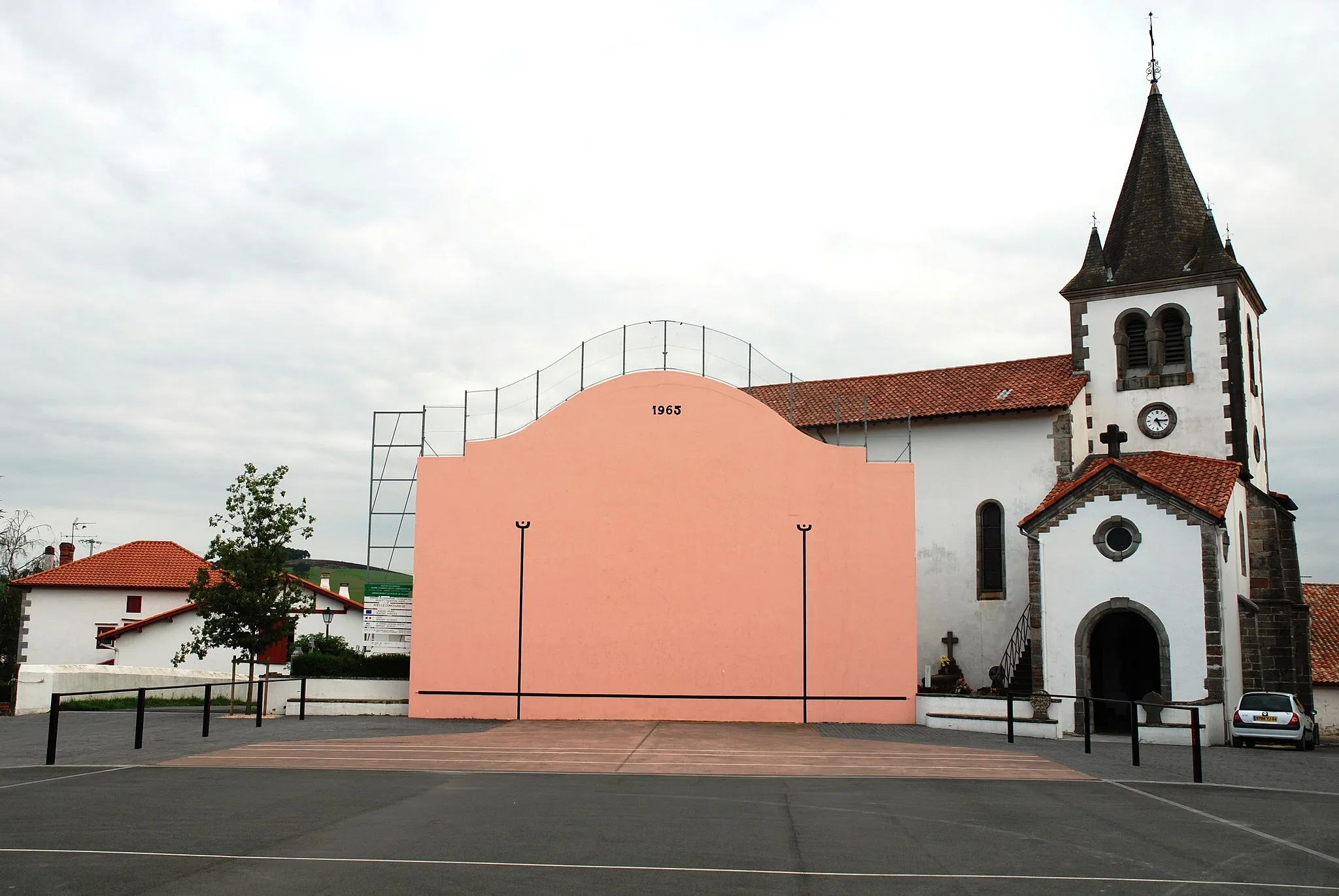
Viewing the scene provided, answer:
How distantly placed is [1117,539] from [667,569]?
31.9ft

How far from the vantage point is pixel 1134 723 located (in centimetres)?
1675

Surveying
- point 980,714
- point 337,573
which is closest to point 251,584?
point 980,714

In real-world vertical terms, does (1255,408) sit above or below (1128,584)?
above

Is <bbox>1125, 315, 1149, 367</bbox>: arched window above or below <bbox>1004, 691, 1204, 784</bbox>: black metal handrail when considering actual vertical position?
above

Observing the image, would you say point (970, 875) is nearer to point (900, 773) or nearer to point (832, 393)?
point (900, 773)

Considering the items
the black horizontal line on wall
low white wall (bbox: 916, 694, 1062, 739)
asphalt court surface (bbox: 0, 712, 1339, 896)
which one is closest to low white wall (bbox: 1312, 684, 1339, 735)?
low white wall (bbox: 916, 694, 1062, 739)

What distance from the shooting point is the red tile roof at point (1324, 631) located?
32.6 m

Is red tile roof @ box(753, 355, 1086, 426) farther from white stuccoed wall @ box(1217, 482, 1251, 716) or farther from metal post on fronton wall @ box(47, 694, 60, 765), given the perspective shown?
metal post on fronton wall @ box(47, 694, 60, 765)

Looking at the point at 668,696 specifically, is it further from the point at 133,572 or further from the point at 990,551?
the point at 133,572

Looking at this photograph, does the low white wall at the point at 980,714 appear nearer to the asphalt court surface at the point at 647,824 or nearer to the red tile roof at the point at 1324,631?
the asphalt court surface at the point at 647,824

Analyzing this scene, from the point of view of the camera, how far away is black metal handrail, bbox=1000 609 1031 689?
2831 cm

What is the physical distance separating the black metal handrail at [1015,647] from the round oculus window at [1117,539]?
4.76m

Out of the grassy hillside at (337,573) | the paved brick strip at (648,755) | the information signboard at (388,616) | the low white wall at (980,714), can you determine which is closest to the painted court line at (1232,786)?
the paved brick strip at (648,755)

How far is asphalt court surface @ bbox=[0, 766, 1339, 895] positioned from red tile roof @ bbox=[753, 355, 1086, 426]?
17449mm
